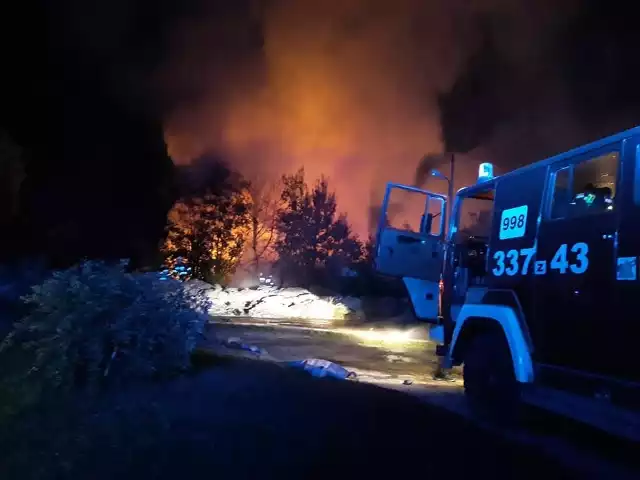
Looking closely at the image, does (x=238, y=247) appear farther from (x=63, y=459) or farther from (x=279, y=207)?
(x=63, y=459)

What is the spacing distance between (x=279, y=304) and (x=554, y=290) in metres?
26.6

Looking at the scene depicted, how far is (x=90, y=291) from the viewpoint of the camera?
654 cm

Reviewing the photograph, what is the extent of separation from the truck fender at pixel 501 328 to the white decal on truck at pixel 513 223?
790 mm

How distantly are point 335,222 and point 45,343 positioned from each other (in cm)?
4252

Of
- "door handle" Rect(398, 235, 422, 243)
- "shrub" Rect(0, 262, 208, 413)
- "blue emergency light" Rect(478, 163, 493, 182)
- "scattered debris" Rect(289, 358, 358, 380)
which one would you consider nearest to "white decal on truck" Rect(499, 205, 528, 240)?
"blue emergency light" Rect(478, 163, 493, 182)

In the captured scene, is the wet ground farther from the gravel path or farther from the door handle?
the door handle

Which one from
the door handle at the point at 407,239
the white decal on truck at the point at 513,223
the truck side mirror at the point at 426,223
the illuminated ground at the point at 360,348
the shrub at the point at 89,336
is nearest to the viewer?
the shrub at the point at 89,336

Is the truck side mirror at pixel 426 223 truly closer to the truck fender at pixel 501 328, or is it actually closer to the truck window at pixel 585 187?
the truck fender at pixel 501 328

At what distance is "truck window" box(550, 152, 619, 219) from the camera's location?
5441mm

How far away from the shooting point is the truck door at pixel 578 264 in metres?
5.22

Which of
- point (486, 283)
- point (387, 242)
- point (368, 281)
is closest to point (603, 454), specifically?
point (486, 283)

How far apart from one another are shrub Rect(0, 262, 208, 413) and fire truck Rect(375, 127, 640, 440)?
3577mm

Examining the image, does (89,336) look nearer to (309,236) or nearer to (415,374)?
(415,374)

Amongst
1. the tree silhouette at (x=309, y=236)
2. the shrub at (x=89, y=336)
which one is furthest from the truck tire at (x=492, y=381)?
the tree silhouette at (x=309, y=236)
